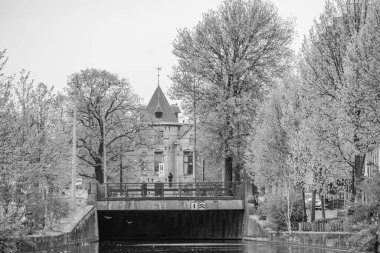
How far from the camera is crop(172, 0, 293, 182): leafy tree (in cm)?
6450

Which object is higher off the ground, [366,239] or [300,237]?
[366,239]

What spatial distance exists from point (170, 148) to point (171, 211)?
63.7m

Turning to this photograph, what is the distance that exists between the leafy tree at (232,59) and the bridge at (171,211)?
3818 millimetres

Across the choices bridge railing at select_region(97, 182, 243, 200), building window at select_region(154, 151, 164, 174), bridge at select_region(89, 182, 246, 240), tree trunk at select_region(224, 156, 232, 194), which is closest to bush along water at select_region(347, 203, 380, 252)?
bridge at select_region(89, 182, 246, 240)

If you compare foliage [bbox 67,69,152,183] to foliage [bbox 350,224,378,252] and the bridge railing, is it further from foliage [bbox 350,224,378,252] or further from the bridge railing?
foliage [bbox 350,224,378,252]

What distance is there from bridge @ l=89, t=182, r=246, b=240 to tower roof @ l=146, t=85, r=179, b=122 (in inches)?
2319

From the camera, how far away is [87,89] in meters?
84.9

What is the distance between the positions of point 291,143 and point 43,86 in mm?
14984

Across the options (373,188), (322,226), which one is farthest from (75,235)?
(373,188)

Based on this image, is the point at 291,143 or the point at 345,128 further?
the point at 291,143

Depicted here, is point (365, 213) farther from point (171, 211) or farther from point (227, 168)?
point (227, 168)

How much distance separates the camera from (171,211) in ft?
202

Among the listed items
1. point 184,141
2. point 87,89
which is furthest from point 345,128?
point 184,141

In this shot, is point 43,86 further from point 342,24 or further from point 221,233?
point 221,233
